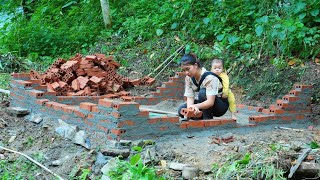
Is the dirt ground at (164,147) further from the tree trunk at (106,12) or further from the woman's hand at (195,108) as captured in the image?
the tree trunk at (106,12)

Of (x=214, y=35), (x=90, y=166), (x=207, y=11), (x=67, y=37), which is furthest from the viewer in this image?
(x=67, y=37)

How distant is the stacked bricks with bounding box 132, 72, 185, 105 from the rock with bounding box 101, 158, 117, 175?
3.69 metres

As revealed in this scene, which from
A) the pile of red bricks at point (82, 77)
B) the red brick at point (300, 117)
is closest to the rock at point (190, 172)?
the red brick at point (300, 117)

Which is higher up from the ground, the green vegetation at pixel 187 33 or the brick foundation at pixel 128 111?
the green vegetation at pixel 187 33

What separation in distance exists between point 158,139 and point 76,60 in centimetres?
412

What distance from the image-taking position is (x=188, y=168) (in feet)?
17.1

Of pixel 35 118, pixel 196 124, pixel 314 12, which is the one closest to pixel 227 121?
pixel 196 124

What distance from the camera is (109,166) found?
5.57 metres

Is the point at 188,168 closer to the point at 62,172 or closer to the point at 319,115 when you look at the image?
the point at 62,172

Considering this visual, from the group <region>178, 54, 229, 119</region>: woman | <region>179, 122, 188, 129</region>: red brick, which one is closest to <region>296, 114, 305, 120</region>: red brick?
<region>178, 54, 229, 119</region>: woman

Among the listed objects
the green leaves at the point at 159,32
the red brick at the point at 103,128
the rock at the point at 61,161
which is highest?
the green leaves at the point at 159,32

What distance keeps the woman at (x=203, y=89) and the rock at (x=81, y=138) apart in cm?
132

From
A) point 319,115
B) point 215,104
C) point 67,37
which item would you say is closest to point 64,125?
point 215,104

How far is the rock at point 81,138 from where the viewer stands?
6485mm
